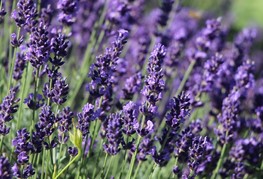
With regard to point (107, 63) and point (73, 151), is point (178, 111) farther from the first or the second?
point (73, 151)

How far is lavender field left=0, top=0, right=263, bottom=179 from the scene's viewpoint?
2559 mm

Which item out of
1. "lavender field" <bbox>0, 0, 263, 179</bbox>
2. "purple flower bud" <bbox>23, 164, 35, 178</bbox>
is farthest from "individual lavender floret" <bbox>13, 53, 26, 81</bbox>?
"purple flower bud" <bbox>23, 164, 35, 178</bbox>

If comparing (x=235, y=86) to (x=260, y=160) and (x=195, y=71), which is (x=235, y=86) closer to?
(x=260, y=160)

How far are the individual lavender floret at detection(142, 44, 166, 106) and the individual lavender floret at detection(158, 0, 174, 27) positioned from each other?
169 centimetres

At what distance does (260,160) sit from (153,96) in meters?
1.50

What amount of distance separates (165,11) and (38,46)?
6.43 feet

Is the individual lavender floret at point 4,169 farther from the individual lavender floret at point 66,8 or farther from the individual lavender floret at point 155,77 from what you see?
the individual lavender floret at point 66,8

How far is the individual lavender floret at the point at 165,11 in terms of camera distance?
163 inches

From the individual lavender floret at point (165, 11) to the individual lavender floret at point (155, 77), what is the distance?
5.54ft

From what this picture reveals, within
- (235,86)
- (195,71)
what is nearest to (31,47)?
(235,86)

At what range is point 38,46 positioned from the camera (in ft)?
8.27

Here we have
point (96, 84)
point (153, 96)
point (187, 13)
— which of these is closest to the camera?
point (153, 96)

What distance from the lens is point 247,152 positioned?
11.5 feet

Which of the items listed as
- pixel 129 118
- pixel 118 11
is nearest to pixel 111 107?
pixel 118 11
